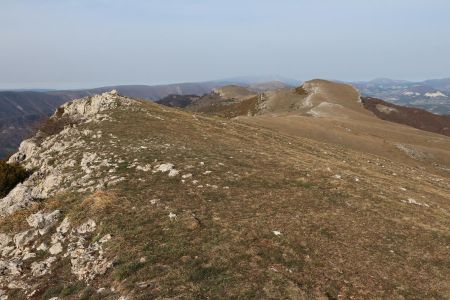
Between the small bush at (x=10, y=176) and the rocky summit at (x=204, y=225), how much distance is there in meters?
0.93

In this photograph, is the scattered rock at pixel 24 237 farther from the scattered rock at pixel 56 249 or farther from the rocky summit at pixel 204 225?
the scattered rock at pixel 56 249

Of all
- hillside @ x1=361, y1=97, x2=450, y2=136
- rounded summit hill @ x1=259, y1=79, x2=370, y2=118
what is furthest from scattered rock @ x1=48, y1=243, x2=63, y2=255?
hillside @ x1=361, y1=97, x2=450, y2=136

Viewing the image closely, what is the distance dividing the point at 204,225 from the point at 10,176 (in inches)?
627

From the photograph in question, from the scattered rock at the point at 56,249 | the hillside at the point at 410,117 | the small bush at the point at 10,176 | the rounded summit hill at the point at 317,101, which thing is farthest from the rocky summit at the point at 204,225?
the hillside at the point at 410,117

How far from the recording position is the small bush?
27.8m

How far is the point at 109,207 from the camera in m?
21.5

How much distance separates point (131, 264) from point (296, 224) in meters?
8.02

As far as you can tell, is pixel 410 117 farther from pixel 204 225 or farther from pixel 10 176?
pixel 204 225

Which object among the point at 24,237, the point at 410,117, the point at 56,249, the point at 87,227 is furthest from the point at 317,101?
the point at 56,249

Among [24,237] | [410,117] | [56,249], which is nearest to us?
[56,249]

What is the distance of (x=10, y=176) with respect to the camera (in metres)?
28.3

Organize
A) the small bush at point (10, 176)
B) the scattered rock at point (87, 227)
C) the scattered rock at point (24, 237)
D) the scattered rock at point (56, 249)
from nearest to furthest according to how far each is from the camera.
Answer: the scattered rock at point (56, 249) < the scattered rock at point (87, 227) < the scattered rock at point (24, 237) < the small bush at point (10, 176)

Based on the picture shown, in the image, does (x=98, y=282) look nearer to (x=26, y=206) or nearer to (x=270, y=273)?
Result: (x=270, y=273)

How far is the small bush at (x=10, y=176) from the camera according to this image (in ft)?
91.2
